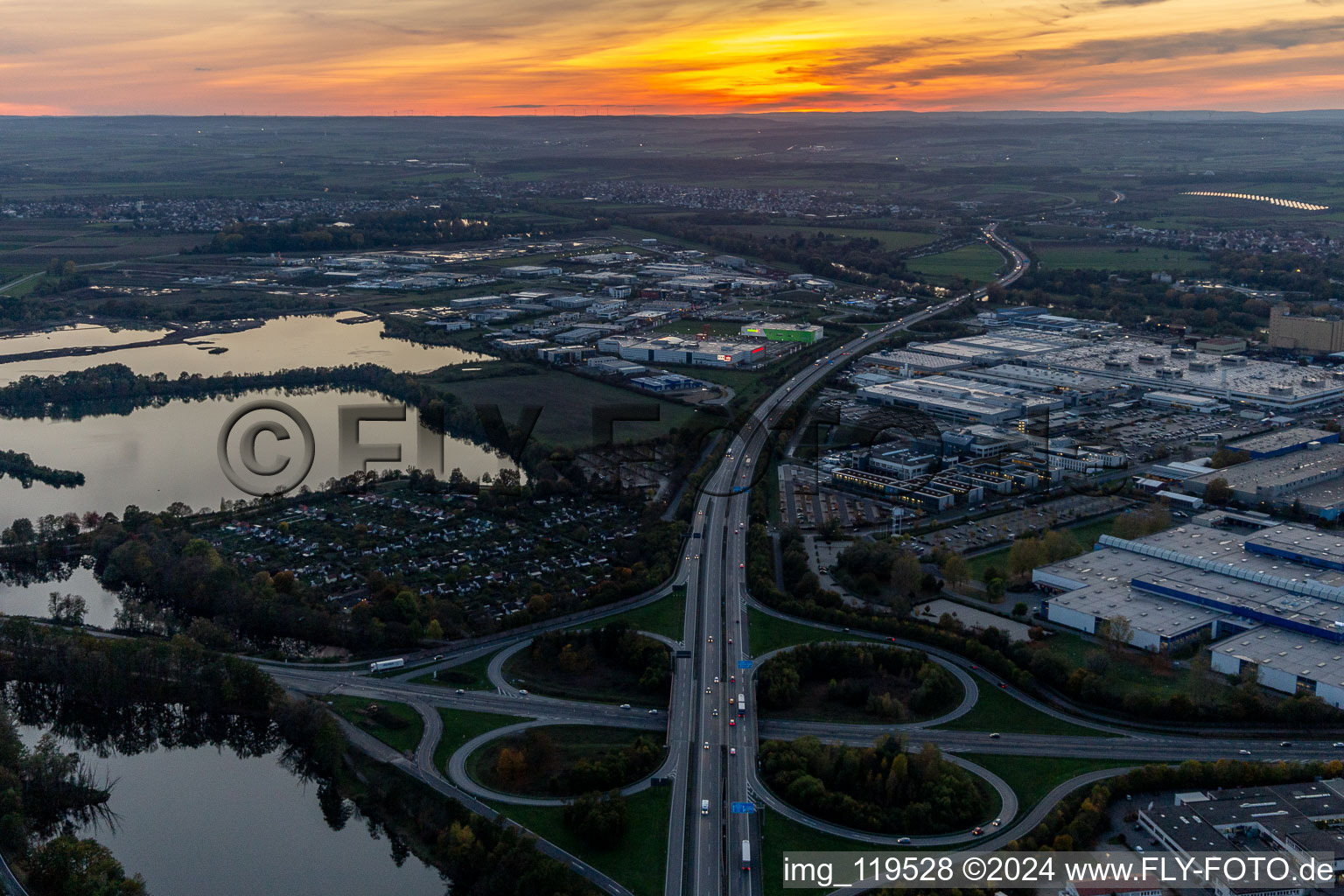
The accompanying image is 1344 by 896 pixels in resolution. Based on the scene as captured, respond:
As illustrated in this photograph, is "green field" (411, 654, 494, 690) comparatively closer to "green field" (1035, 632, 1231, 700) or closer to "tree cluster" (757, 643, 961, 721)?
"tree cluster" (757, 643, 961, 721)

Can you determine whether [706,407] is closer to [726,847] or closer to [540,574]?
[540,574]

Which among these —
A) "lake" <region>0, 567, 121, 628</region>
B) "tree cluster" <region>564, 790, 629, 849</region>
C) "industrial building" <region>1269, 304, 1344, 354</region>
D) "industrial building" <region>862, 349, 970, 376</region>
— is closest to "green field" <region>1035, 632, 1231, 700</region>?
"tree cluster" <region>564, 790, 629, 849</region>

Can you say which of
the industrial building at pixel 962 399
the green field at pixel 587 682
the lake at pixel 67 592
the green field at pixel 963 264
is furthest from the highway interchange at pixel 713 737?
the green field at pixel 963 264

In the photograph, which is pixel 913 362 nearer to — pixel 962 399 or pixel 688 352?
pixel 962 399

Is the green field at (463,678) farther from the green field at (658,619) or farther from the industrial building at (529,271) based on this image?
the industrial building at (529,271)

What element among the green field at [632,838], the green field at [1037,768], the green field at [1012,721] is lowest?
the green field at [632,838]

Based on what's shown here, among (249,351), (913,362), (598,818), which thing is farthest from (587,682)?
(249,351)
